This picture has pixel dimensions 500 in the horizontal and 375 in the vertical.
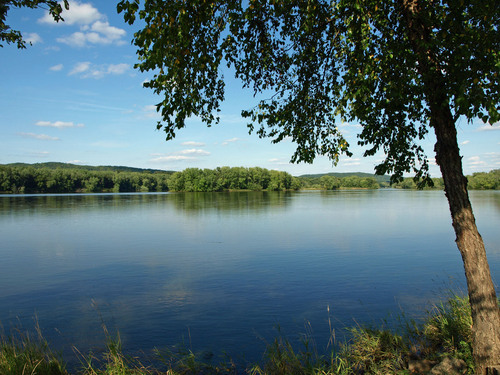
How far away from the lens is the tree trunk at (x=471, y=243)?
5527 mm

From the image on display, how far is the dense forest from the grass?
134 metres

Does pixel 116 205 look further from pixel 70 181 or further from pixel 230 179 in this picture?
pixel 230 179

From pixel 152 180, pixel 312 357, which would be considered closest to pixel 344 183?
pixel 152 180

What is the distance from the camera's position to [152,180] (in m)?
164

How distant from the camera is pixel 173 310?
34.8 ft

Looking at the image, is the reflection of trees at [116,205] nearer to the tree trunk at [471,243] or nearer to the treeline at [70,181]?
the tree trunk at [471,243]

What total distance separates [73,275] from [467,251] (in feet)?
47.7

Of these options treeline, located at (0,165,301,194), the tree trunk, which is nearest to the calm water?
the tree trunk

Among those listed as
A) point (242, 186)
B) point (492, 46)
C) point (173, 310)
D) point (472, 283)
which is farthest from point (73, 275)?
point (242, 186)

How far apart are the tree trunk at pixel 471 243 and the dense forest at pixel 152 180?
138925mm

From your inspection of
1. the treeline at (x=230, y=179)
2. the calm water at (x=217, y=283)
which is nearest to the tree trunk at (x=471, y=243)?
the calm water at (x=217, y=283)

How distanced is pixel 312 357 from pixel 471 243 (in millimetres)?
3982

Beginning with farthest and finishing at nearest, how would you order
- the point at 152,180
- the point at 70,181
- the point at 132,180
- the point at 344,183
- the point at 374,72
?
the point at 344,183, the point at 152,180, the point at 132,180, the point at 70,181, the point at 374,72

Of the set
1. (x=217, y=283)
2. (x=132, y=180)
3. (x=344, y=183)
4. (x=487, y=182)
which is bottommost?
(x=217, y=283)
